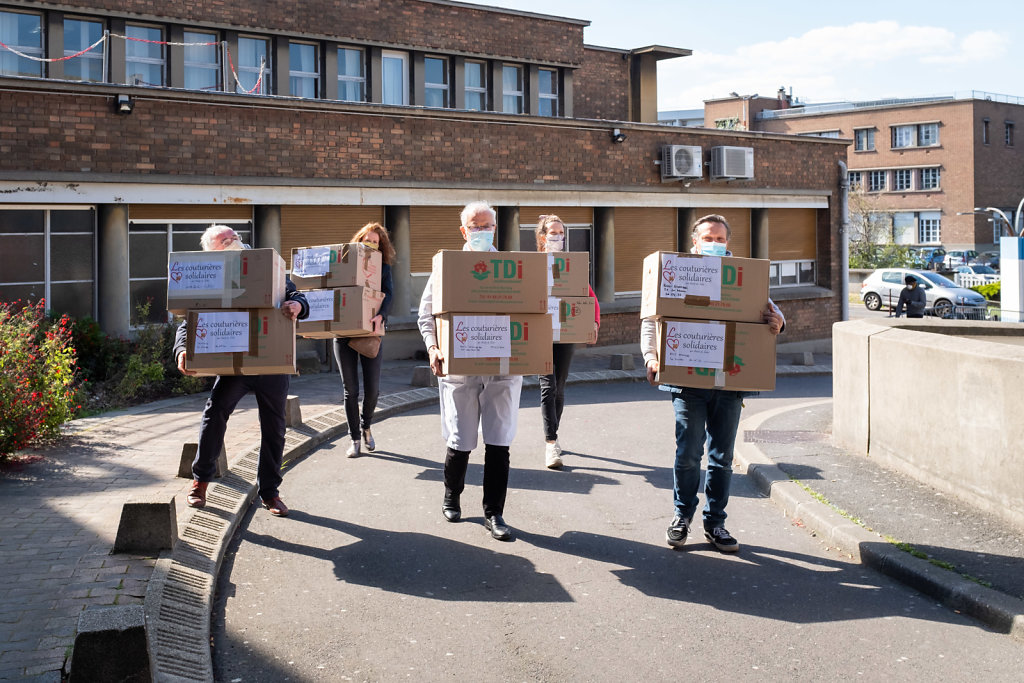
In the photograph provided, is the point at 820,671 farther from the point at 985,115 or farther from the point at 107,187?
the point at 985,115

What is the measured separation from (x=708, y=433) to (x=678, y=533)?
67 cm

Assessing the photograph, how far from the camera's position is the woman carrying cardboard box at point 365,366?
9906mm

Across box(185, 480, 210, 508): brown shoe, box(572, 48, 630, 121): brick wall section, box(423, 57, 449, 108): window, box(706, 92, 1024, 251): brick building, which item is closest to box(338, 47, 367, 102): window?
box(423, 57, 449, 108): window

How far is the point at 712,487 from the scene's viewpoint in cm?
678

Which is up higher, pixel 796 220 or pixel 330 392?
pixel 796 220

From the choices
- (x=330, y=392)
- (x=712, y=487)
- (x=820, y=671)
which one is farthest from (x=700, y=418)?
(x=330, y=392)

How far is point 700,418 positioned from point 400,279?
13211 mm

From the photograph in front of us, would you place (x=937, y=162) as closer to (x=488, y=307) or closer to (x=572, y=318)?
(x=572, y=318)

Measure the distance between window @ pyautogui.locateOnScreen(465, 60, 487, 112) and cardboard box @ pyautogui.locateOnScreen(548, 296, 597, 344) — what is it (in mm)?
18536

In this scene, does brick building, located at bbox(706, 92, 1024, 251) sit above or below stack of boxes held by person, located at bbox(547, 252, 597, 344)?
above

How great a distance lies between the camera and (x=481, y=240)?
7.16 m

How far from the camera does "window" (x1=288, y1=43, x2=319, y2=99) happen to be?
80.4 ft

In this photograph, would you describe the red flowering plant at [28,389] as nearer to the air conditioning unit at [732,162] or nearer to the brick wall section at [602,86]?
the air conditioning unit at [732,162]

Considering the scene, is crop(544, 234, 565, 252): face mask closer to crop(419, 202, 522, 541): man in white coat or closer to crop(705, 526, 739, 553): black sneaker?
crop(419, 202, 522, 541): man in white coat
